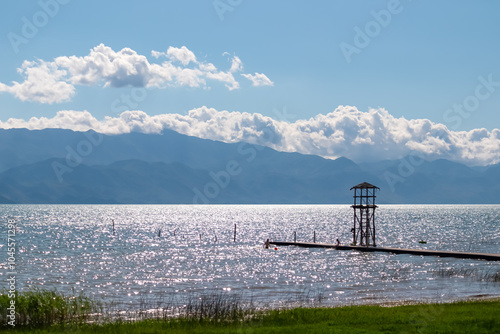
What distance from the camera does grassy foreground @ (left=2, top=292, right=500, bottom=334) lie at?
23000mm

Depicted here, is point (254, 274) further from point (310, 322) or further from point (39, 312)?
point (39, 312)

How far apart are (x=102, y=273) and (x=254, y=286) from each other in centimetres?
2016

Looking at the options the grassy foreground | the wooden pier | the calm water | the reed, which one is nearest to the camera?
the grassy foreground

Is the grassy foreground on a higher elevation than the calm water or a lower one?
higher

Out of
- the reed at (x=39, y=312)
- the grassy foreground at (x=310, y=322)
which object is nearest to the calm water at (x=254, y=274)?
the reed at (x=39, y=312)

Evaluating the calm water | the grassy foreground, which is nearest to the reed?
the grassy foreground

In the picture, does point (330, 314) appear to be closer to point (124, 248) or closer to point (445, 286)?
point (445, 286)

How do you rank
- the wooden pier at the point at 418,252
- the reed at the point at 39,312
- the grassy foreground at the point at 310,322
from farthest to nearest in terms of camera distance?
1. the wooden pier at the point at 418,252
2. the reed at the point at 39,312
3. the grassy foreground at the point at 310,322

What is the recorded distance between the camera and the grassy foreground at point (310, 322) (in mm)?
23000

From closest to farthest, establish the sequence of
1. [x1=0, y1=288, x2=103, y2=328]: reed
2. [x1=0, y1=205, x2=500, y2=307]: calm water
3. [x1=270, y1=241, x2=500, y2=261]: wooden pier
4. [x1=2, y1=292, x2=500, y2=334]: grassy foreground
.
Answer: [x1=2, y1=292, x2=500, y2=334]: grassy foreground
[x1=0, y1=288, x2=103, y2=328]: reed
[x1=0, y1=205, x2=500, y2=307]: calm water
[x1=270, y1=241, x2=500, y2=261]: wooden pier

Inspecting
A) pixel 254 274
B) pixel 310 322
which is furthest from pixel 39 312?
pixel 254 274

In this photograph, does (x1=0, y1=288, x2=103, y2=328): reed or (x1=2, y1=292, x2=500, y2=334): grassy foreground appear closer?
(x1=2, y1=292, x2=500, y2=334): grassy foreground

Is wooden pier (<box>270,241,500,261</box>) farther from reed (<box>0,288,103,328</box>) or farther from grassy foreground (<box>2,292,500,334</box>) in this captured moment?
reed (<box>0,288,103,328</box>)

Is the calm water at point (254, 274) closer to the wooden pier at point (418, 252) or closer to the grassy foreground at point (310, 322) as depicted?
the wooden pier at point (418, 252)
